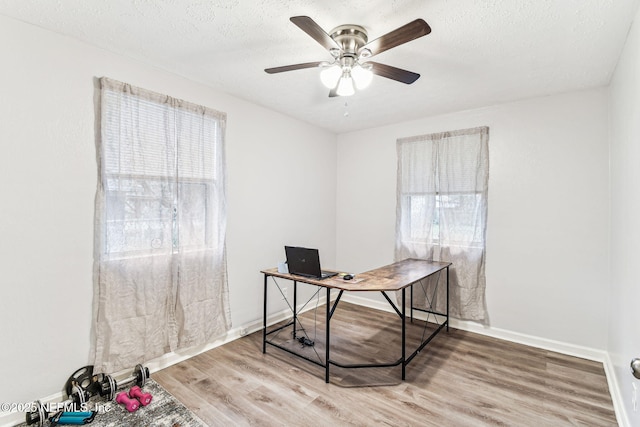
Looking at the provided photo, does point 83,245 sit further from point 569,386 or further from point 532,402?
point 569,386

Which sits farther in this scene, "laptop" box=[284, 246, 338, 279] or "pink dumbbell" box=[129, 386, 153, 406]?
"laptop" box=[284, 246, 338, 279]

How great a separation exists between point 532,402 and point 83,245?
11.3 ft

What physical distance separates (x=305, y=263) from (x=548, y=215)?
8.11 ft

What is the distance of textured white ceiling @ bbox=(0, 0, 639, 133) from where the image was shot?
1.78m

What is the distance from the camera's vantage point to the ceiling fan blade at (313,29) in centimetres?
146

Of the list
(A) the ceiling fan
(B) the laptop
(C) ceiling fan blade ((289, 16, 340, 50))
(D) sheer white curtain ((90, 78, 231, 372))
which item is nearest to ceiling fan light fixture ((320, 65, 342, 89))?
(A) the ceiling fan

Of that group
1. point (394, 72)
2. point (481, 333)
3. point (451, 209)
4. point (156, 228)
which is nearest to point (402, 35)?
point (394, 72)

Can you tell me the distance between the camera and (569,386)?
2.43 m

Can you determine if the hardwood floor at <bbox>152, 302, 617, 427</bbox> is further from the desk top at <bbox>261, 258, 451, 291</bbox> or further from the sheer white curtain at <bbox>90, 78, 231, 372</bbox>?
the desk top at <bbox>261, 258, 451, 291</bbox>

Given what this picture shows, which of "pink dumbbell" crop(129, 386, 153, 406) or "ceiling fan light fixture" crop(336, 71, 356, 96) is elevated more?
"ceiling fan light fixture" crop(336, 71, 356, 96)

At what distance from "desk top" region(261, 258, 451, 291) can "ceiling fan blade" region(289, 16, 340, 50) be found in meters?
1.67

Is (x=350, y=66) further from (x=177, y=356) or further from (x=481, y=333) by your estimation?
(x=481, y=333)

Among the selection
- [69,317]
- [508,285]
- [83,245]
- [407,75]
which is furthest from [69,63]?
[508,285]

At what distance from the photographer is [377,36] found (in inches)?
80.4
